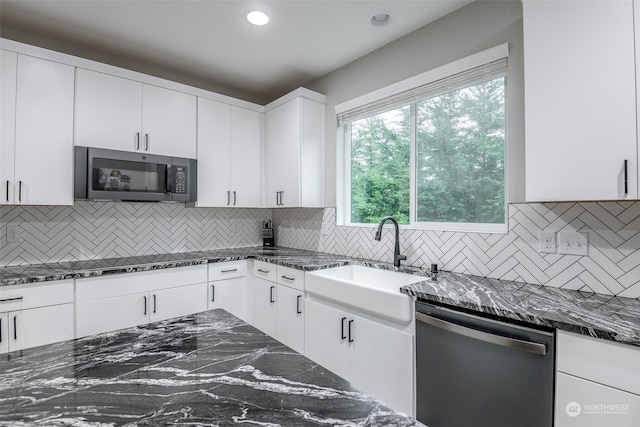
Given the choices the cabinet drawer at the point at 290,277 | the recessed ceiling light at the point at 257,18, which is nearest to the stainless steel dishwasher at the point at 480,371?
the cabinet drawer at the point at 290,277

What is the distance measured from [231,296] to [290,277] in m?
0.69

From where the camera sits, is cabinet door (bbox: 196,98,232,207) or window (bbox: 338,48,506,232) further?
cabinet door (bbox: 196,98,232,207)

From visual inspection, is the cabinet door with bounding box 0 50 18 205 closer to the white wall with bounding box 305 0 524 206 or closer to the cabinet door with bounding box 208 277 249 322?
the cabinet door with bounding box 208 277 249 322

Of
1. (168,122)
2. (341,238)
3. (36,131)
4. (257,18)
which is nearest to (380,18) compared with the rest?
(257,18)

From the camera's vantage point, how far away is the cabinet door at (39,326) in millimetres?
1924

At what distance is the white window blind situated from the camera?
6.54ft

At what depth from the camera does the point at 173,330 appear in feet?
3.71

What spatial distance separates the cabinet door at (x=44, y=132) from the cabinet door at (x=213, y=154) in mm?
974

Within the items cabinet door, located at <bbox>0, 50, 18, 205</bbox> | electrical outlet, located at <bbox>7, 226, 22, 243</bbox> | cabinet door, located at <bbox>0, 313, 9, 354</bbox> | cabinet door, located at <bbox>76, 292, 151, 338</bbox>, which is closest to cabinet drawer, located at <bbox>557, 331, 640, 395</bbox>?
cabinet door, located at <bbox>76, 292, 151, 338</bbox>

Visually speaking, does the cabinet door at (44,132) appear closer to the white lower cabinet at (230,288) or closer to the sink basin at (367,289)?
the white lower cabinet at (230,288)

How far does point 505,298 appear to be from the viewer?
1513 millimetres

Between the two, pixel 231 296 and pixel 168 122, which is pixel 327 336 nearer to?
pixel 231 296

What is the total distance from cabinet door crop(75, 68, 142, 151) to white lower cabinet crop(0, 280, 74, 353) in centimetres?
107

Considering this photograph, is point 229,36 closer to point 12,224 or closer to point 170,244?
point 170,244
